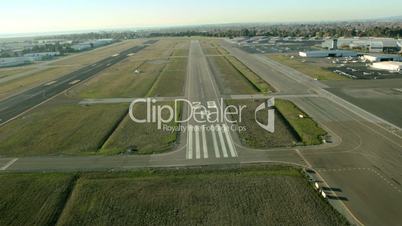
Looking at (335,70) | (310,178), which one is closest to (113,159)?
(310,178)

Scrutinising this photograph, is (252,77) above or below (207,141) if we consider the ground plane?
above

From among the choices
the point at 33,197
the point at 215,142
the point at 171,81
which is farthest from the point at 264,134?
the point at 171,81

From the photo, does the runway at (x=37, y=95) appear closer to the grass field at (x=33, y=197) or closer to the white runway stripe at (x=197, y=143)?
the grass field at (x=33, y=197)

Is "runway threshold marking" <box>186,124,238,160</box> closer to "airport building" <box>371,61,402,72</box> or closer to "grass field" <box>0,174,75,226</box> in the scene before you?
"grass field" <box>0,174,75,226</box>

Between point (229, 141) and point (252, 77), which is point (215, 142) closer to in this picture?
point (229, 141)

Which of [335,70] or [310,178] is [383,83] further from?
[310,178]

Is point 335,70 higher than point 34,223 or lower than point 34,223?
higher

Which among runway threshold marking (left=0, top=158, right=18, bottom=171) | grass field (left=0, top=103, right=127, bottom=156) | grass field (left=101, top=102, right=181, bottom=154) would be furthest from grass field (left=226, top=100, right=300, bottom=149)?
runway threshold marking (left=0, top=158, right=18, bottom=171)
